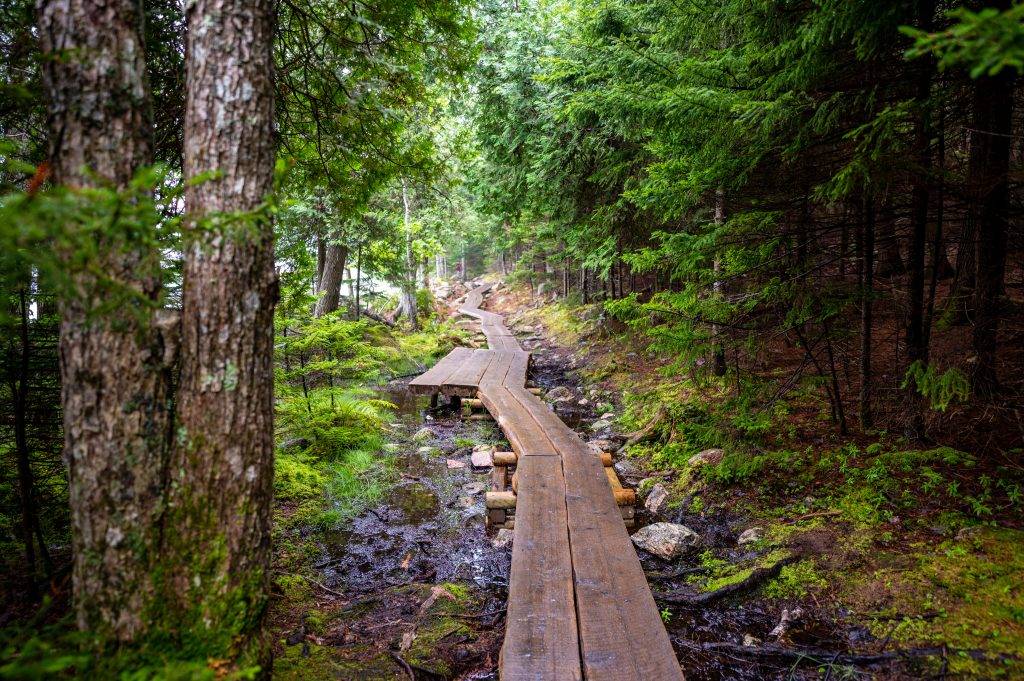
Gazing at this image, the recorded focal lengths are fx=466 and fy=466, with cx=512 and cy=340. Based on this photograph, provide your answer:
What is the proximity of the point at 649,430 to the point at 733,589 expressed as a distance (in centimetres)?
398

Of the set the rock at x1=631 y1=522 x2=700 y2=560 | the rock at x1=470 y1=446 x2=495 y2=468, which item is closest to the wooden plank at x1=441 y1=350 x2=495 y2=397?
the rock at x1=470 y1=446 x2=495 y2=468

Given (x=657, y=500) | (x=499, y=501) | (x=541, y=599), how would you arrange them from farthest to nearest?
(x=657, y=500)
(x=499, y=501)
(x=541, y=599)

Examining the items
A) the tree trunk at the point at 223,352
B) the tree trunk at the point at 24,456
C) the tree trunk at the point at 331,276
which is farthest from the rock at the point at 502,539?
the tree trunk at the point at 331,276

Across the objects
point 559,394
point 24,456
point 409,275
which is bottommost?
point 559,394

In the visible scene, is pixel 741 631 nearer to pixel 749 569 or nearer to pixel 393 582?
pixel 749 569

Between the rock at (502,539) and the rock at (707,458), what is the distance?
9.32ft

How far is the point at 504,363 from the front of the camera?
13125mm

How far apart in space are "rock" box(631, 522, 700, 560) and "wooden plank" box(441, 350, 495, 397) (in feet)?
18.3

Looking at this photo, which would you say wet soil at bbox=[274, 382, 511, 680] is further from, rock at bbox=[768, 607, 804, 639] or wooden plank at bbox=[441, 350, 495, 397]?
wooden plank at bbox=[441, 350, 495, 397]

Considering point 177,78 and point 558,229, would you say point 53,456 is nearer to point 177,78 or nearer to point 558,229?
point 177,78

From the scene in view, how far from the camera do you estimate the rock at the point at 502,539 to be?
528 cm

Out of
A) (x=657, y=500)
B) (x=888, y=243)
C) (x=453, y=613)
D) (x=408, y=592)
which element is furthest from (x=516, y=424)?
(x=888, y=243)

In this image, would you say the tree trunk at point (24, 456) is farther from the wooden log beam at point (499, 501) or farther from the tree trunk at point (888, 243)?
the tree trunk at point (888, 243)

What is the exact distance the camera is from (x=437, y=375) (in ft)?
36.9
